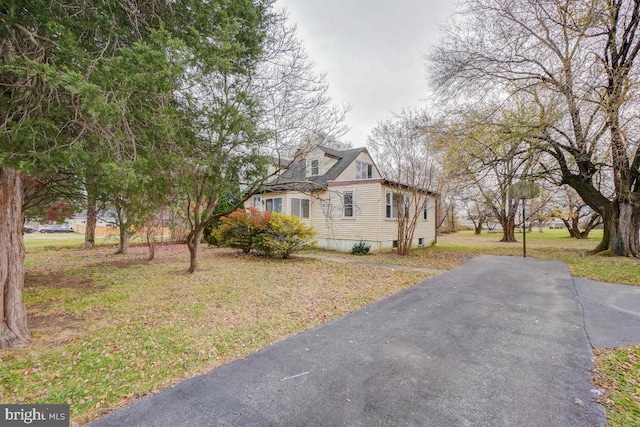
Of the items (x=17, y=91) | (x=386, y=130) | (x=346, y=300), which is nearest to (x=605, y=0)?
(x=386, y=130)

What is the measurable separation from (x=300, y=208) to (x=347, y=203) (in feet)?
11.2

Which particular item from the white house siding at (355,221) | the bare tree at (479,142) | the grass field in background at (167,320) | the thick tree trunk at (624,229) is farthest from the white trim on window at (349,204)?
the thick tree trunk at (624,229)

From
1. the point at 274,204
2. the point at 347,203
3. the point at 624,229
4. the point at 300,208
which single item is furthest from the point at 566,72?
the point at 274,204

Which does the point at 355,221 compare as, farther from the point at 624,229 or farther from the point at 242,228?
the point at 624,229

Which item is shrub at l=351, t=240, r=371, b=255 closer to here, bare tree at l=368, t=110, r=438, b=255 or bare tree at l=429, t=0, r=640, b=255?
bare tree at l=368, t=110, r=438, b=255

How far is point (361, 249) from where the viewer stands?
14.4m

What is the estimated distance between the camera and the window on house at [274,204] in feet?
58.5

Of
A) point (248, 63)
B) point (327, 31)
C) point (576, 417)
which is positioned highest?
point (327, 31)

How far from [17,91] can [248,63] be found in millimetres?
3700

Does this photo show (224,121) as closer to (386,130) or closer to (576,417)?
(576,417)

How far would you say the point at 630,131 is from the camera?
10.9 metres

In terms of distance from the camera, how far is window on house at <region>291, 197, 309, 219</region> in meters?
17.5

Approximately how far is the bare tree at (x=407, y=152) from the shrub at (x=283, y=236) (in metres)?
4.85

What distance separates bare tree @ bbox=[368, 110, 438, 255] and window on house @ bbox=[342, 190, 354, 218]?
2.29 m
